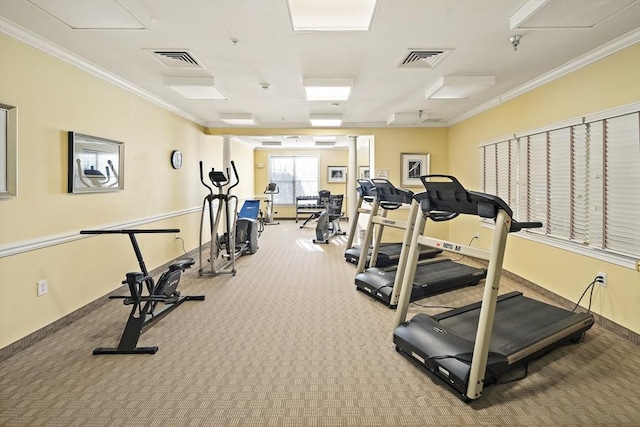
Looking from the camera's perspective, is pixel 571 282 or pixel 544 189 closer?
pixel 571 282

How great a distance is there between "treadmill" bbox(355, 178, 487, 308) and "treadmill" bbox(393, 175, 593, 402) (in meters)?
0.68

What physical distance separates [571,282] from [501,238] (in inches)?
83.3

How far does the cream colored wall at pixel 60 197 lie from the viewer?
2.47 metres

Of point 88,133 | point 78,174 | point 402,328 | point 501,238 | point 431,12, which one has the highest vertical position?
point 431,12

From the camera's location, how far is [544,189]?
3721mm

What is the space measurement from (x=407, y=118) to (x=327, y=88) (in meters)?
2.40

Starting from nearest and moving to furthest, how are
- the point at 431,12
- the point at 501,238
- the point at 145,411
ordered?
the point at 145,411, the point at 501,238, the point at 431,12

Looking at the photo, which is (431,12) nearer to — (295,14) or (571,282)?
(295,14)

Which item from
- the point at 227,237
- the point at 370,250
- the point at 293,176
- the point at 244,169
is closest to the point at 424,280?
the point at 370,250

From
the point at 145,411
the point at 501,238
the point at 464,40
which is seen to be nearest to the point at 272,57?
the point at 464,40

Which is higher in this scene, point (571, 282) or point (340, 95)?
point (340, 95)

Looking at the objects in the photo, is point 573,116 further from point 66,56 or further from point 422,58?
point 66,56

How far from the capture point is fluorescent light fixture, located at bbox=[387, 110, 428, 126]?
5.52 meters

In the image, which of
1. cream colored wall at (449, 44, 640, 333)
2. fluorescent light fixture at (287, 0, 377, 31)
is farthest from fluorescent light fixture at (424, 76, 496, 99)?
fluorescent light fixture at (287, 0, 377, 31)
